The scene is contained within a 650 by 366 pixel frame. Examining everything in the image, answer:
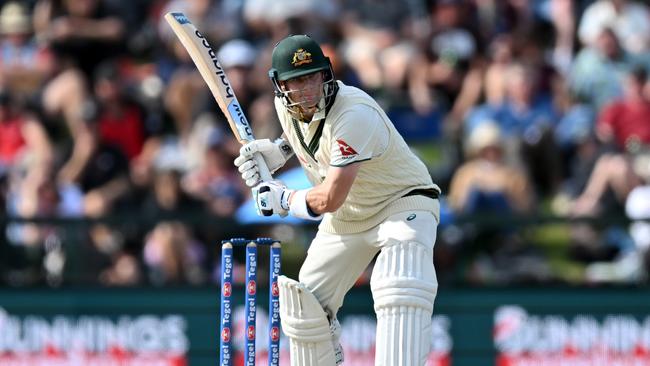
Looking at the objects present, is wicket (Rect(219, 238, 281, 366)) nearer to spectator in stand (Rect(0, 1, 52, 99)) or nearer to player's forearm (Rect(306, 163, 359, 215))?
player's forearm (Rect(306, 163, 359, 215))

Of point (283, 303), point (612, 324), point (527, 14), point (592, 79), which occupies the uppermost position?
point (527, 14)

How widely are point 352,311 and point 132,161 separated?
2702 mm

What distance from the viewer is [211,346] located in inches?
386

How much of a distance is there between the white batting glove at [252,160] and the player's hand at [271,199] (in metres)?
0.11

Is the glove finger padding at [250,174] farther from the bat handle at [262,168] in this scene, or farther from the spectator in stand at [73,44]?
the spectator in stand at [73,44]

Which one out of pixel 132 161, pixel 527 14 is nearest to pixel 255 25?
pixel 132 161

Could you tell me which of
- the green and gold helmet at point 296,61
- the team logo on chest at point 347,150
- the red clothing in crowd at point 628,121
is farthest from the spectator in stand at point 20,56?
the team logo on chest at point 347,150

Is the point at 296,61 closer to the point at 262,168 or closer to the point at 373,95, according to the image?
the point at 262,168

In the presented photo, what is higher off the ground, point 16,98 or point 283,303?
point 16,98

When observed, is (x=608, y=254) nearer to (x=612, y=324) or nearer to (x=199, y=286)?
(x=612, y=324)

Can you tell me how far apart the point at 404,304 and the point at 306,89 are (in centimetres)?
116

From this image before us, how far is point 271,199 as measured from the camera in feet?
21.1

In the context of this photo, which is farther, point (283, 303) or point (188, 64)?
point (188, 64)

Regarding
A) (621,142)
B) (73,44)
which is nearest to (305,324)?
(621,142)
